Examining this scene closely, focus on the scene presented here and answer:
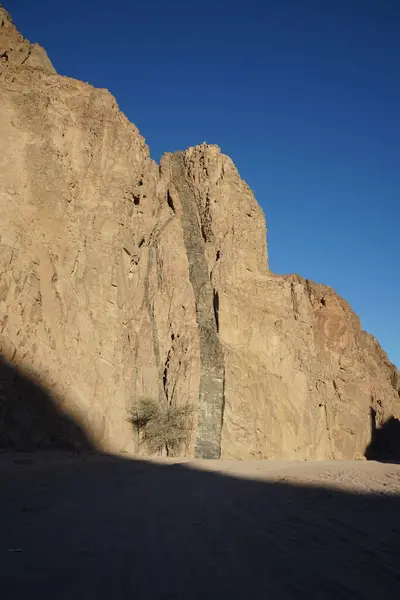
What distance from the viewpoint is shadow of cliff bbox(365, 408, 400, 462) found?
36.2 m

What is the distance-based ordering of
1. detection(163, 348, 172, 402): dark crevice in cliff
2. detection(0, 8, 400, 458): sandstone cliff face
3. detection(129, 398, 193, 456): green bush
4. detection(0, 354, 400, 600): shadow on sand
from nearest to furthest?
detection(0, 354, 400, 600): shadow on sand → detection(0, 8, 400, 458): sandstone cliff face → detection(129, 398, 193, 456): green bush → detection(163, 348, 172, 402): dark crevice in cliff

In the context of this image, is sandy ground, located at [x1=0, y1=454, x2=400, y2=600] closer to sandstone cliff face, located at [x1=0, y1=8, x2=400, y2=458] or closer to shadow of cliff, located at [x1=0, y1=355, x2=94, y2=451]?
shadow of cliff, located at [x1=0, y1=355, x2=94, y2=451]

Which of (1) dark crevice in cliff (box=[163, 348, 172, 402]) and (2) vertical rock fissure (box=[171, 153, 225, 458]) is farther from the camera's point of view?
(2) vertical rock fissure (box=[171, 153, 225, 458])

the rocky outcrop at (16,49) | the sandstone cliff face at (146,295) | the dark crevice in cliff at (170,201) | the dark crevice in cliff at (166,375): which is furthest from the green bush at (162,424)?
the rocky outcrop at (16,49)

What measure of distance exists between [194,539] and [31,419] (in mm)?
7235

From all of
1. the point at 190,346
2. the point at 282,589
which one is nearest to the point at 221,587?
the point at 282,589

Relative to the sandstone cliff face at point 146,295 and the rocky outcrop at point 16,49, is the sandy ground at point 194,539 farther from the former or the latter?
the rocky outcrop at point 16,49

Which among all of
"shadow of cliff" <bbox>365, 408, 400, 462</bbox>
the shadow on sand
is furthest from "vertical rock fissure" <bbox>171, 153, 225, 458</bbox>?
"shadow of cliff" <bbox>365, 408, 400, 462</bbox>

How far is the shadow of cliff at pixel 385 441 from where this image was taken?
36.2m

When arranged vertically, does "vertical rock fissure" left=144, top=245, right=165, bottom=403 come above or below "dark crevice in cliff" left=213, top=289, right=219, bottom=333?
below

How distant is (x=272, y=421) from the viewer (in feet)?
83.7

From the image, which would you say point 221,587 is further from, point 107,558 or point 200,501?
point 200,501

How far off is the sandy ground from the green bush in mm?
9957

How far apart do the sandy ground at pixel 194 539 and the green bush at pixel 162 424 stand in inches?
392
